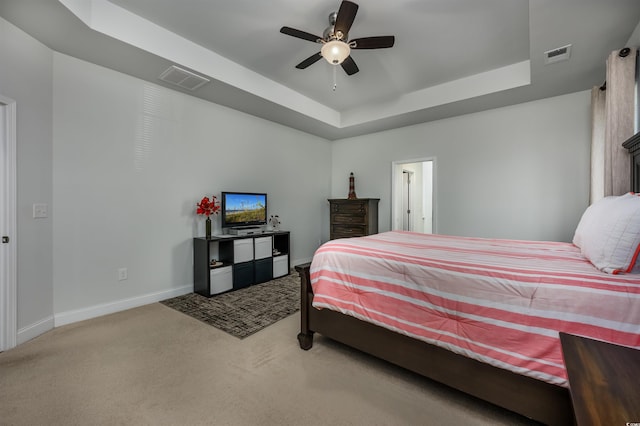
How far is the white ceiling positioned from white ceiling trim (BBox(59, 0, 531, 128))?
1 centimetres

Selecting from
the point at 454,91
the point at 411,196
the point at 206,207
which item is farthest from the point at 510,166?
the point at 206,207

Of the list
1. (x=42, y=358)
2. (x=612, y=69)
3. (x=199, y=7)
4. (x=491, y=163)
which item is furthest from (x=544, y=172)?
(x=42, y=358)

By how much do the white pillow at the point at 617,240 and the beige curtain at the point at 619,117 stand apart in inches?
49.6

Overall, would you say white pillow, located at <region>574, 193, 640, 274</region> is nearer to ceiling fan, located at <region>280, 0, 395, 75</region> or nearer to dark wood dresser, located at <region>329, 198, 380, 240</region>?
ceiling fan, located at <region>280, 0, 395, 75</region>

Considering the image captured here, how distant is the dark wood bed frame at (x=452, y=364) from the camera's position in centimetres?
131

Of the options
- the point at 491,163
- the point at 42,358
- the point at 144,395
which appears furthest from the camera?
the point at 491,163

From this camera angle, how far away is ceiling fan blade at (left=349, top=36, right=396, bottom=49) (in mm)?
2398

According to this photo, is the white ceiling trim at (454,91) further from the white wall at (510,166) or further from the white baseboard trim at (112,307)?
the white baseboard trim at (112,307)

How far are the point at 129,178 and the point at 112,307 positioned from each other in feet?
4.61

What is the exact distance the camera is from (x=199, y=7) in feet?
8.10

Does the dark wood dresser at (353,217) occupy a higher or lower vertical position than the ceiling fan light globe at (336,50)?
lower

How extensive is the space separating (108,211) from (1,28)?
5.41 ft

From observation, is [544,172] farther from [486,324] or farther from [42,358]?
[42,358]

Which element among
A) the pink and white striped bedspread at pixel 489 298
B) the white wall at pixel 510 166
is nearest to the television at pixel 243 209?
the pink and white striped bedspread at pixel 489 298
